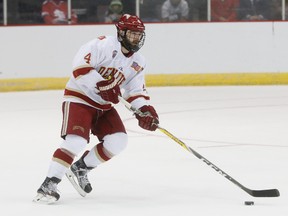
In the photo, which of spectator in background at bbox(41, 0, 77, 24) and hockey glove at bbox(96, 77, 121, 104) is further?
spectator in background at bbox(41, 0, 77, 24)

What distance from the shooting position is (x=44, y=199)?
4.58 meters

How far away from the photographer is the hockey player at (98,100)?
182 inches

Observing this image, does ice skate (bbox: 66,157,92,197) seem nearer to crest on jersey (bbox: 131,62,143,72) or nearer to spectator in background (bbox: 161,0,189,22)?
crest on jersey (bbox: 131,62,143,72)

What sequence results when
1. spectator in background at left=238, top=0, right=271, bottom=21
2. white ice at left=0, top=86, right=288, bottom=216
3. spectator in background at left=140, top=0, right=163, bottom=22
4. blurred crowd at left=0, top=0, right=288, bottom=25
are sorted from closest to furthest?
white ice at left=0, top=86, right=288, bottom=216 < blurred crowd at left=0, top=0, right=288, bottom=25 < spectator in background at left=140, top=0, right=163, bottom=22 < spectator in background at left=238, top=0, right=271, bottom=21

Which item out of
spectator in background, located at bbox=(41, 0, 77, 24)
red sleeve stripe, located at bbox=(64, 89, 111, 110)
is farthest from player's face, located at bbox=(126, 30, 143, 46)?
spectator in background, located at bbox=(41, 0, 77, 24)

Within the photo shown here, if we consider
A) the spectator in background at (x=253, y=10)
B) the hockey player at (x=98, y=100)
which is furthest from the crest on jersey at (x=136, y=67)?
the spectator in background at (x=253, y=10)

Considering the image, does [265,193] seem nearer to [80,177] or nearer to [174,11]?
[80,177]

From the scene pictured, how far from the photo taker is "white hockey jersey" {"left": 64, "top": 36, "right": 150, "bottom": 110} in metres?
4.64

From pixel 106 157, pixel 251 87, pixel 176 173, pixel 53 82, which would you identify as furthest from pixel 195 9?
pixel 106 157

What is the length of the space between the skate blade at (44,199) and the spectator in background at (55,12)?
5.93 metres

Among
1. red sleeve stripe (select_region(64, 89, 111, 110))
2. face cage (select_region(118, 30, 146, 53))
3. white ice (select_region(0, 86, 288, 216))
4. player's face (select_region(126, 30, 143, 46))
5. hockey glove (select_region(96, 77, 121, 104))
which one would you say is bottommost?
white ice (select_region(0, 86, 288, 216))

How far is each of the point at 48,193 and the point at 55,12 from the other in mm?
6034

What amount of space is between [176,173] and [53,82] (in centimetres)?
483

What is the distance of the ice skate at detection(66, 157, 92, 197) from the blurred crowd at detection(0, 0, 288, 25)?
5.45 meters
